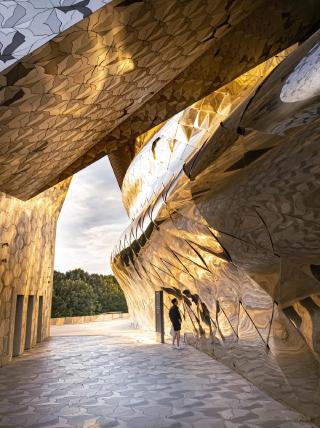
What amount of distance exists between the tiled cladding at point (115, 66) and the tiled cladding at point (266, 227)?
1555 millimetres

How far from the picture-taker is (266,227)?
3537mm

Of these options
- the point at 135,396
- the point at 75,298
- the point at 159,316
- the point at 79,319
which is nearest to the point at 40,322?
the point at 159,316

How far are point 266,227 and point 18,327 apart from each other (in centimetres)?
862

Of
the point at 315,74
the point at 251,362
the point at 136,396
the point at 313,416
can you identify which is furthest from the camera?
the point at 251,362

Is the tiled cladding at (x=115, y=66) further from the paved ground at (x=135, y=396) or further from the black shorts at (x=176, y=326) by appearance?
the black shorts at (x=176, y=326)

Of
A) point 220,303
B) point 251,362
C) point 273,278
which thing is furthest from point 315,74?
point 220,303

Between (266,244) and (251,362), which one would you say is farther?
(251,362)

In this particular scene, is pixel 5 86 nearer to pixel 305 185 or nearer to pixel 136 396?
pixel 305 185

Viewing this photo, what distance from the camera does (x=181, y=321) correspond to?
33.7 ft

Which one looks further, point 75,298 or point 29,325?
point 75,298

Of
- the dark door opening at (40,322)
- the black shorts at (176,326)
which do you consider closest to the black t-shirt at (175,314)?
the black shorts at (176,326)

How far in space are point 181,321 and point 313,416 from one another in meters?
6.81

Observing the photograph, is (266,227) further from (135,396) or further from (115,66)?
(135,396)

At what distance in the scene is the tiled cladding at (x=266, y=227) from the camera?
259 centimetres
